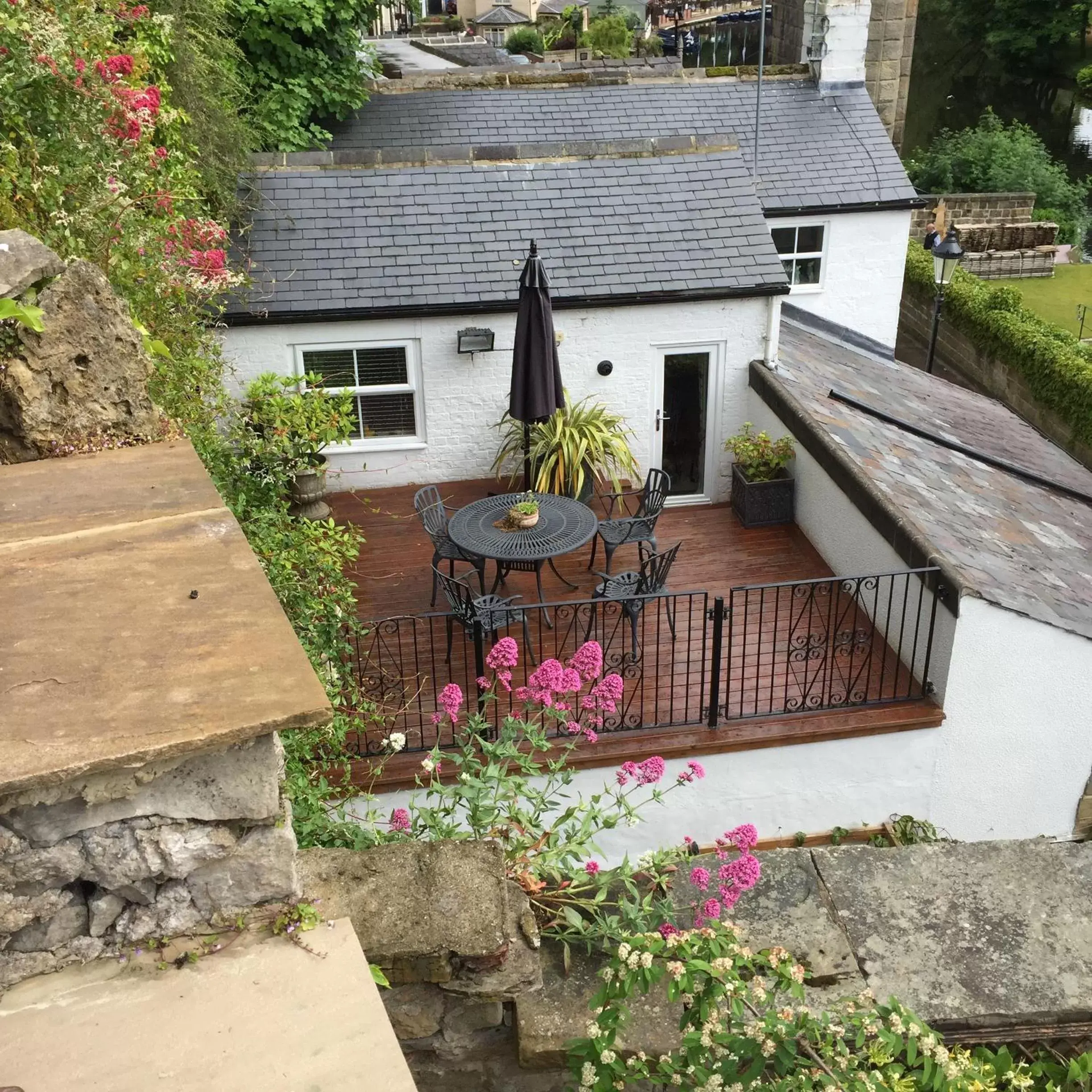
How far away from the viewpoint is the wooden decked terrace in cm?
732

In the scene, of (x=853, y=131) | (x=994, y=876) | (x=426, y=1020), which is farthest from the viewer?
(x=853, y=131)

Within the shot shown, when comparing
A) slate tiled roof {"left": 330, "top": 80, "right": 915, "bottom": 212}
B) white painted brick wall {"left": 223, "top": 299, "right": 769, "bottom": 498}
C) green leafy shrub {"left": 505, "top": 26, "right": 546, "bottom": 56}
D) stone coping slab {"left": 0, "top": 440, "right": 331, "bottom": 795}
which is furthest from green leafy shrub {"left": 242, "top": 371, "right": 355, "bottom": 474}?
green leafy shrub {"left": 505, "top": 26, "right": 546, "bottom": 56}

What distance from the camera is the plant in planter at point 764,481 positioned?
1007 cm

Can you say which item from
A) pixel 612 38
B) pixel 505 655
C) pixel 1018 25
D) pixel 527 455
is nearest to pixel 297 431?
pixel 527 455

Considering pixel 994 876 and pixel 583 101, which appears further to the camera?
pixel 583 101

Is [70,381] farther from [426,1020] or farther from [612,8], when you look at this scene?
[612,8]

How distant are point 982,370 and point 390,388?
38.6ft

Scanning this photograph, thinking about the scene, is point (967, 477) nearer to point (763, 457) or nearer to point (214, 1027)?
point (763, 457)

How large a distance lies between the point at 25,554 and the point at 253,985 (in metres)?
1.31

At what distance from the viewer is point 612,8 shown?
4312 centimetres

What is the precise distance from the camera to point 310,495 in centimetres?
966

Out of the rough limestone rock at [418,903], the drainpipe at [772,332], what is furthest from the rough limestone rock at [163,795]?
the drainpipe at [772,332]

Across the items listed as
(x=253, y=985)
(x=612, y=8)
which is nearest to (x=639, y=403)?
(x=253, y=985)

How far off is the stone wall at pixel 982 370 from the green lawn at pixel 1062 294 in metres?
1.86
